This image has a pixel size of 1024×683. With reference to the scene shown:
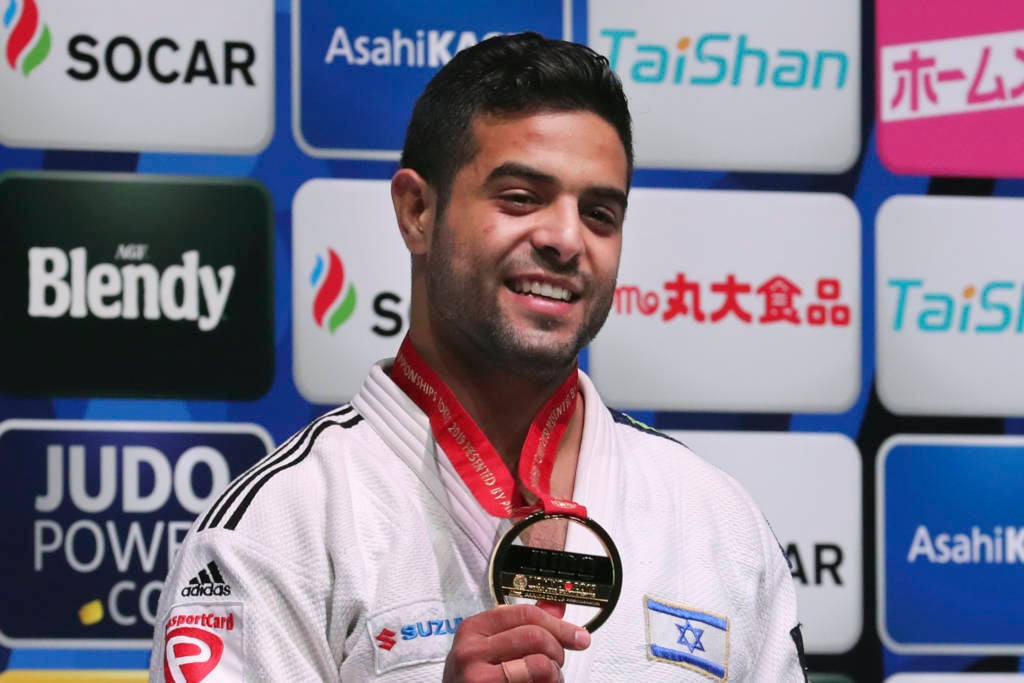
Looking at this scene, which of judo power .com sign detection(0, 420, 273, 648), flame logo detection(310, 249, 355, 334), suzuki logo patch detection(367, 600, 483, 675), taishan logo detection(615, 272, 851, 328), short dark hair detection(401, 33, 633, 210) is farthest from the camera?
taishan logo detection(615, 272, 851, 328)

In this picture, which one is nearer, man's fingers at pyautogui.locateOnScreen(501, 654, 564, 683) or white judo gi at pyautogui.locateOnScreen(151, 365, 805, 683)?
man's fingers at pyautogui.locateOnScreen(501, 654, 564, 683)

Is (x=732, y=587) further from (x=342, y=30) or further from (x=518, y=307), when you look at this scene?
(x=342, y=30)

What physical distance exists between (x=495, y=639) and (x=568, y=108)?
68 centimetres

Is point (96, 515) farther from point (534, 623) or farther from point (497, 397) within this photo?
point (534, 623)

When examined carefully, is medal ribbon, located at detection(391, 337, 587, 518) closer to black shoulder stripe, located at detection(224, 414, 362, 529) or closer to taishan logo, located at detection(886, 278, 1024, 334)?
black shoulder stripe, located at detection(224, 414, 362, 529)

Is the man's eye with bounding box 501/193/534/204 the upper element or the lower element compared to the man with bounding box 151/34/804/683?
upper

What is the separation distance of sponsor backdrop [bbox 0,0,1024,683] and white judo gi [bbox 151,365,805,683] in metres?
0.80

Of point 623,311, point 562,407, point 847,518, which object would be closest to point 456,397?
point 562,407

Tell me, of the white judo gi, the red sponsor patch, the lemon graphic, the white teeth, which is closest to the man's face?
the white teeth

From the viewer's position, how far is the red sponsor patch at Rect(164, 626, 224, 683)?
1777mm

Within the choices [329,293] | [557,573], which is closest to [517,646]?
[557,573]

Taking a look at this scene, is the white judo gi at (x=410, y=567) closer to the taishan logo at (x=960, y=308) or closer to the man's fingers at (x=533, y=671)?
the man's fingers at (x=533, y=671)

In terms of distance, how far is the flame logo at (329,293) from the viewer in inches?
109

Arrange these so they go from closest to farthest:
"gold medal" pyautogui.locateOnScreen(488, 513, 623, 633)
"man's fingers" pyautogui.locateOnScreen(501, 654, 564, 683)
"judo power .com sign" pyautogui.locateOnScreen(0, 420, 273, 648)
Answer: "man's fingers" pyautogui.locateOnScreen(501, 654, 564, 683) → "gold medal" pyautogui.locateOnScreen(488, 513, 623, 633) → "judo power .com sign" pyautogui.locateOnScreen(0, 420, 273, 648)
